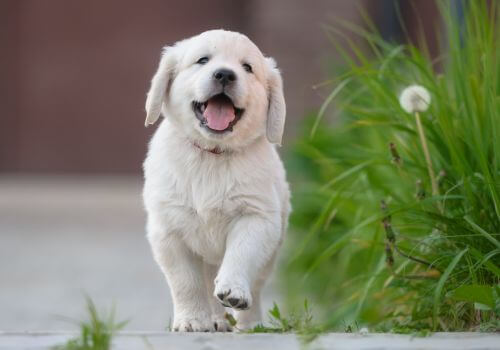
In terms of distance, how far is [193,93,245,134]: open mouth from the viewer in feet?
12.9

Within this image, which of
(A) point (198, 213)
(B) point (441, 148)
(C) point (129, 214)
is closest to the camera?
(A) point (198, 213)

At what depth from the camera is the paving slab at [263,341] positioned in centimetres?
319

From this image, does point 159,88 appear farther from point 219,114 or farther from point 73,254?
point 73,254

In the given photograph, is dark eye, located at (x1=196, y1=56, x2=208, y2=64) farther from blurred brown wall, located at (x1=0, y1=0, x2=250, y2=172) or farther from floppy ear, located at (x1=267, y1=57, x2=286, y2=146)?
blurred brown wall, located at (x1=0, y1=0, x2=250, y2=172)

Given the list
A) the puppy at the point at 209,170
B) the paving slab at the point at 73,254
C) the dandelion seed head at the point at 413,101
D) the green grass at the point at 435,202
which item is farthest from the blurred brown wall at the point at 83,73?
the puppy at the point at 209,170

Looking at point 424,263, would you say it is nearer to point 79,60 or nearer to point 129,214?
point 129,214

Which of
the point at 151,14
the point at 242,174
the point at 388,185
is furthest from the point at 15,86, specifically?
the point at 242,174

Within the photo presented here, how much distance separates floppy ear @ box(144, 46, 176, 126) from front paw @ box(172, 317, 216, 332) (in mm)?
783

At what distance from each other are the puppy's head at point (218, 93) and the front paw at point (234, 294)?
63cm

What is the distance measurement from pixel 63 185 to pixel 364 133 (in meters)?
7.43

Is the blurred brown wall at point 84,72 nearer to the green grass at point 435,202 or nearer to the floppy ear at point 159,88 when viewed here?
the green grass at point 435,202

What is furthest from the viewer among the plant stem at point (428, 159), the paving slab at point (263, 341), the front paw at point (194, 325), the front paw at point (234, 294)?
the plant stem at point (428, 159)

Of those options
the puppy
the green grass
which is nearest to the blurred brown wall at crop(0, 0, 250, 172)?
the green grass

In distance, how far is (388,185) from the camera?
521cm
